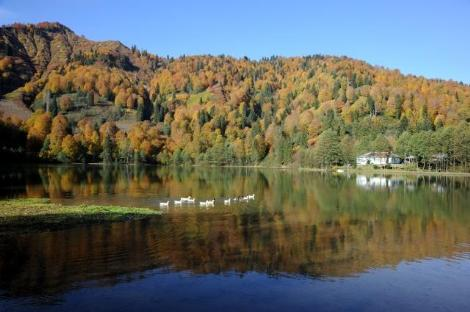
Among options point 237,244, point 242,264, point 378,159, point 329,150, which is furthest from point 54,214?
point 378,159

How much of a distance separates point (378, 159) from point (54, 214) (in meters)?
141

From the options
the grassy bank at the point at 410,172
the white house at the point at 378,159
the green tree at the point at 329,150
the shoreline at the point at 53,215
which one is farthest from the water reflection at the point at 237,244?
the white house at the point at 378,159

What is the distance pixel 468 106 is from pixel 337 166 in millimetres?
75703

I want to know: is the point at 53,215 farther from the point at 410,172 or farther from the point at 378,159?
the point at 378,159

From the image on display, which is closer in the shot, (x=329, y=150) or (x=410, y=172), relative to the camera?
(x=410, y=172)

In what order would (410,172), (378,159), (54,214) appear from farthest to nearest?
(378,159) < (410,172) < (54,214)

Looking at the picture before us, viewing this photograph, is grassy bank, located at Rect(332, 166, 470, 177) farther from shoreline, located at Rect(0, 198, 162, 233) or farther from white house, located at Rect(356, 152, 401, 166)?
shoreline, located at Rect(0, 198, 162, 233)

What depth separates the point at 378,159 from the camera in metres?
164

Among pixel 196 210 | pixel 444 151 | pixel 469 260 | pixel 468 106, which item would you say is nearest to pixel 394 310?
pixel 469 260

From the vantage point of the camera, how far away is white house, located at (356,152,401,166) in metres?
160

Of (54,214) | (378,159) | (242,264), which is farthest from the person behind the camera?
(378,159)

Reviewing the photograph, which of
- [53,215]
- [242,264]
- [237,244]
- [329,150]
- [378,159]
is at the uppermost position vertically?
[329,150]

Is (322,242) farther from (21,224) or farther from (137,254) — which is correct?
(21,224)

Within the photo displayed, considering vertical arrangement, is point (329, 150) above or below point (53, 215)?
above
